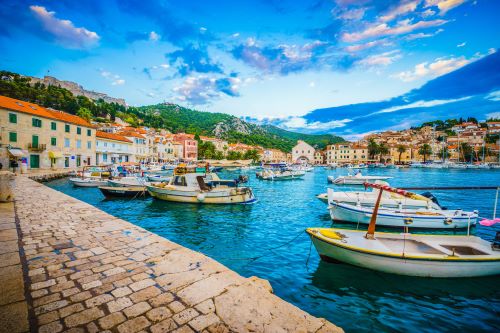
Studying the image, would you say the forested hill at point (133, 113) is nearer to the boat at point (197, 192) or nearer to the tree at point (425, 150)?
the tree at point (425, 150)

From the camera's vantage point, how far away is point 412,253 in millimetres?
7375

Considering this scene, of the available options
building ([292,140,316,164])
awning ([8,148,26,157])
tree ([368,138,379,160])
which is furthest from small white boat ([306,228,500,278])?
tree ([368,138,379,160])

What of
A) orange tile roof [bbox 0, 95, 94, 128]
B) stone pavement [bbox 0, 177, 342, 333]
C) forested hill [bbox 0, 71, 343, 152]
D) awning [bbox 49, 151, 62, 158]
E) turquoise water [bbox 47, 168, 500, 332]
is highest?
forested hill [bbox 0, 71, 343, 152]

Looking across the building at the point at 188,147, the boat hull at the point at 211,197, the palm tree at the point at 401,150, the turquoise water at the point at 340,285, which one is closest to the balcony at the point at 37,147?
the boat hull at the point at 211,197

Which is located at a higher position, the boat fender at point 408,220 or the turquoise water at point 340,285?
the boat fender at point 408,220

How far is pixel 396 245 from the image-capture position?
8.23 m

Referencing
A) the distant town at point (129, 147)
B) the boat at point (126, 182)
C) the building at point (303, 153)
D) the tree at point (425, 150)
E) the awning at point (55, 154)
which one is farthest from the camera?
the building at point (303, 153)

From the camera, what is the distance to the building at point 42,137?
101 ft

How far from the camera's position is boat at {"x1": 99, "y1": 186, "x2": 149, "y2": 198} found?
20609mm

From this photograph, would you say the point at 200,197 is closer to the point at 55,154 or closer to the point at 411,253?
the point at 411,253

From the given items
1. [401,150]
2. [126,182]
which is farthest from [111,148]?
[401,150]

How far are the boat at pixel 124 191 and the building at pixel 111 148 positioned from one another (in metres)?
33.0

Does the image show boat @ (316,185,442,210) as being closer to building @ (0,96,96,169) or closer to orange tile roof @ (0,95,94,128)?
building @ (0,96,96,169)

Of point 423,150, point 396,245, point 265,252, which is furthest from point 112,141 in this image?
point 423,150
